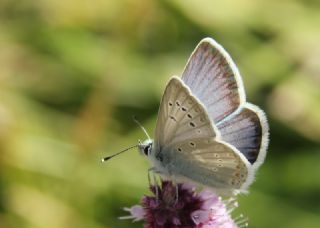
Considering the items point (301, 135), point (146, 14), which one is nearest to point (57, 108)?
point (146, 14)

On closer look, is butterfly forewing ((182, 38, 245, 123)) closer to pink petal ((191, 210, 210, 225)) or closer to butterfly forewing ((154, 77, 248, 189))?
butterfly forewing ((154, 77, 248, 189))

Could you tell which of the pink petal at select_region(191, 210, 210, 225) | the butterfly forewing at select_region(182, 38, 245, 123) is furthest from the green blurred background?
the butterfly forewing at select_region(182, 38, 245, 123)

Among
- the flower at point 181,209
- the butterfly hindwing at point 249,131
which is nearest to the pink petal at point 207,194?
the flower at point 181,209

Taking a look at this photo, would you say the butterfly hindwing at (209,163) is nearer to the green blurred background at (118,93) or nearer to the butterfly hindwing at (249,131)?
the butterfly hindwing at (249,131)

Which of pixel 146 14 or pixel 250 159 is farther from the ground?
pixel 146 14

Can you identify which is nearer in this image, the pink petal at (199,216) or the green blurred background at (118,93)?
the pink petal at (199,216)

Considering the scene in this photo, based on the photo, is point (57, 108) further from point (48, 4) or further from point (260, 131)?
point (260, 131)
